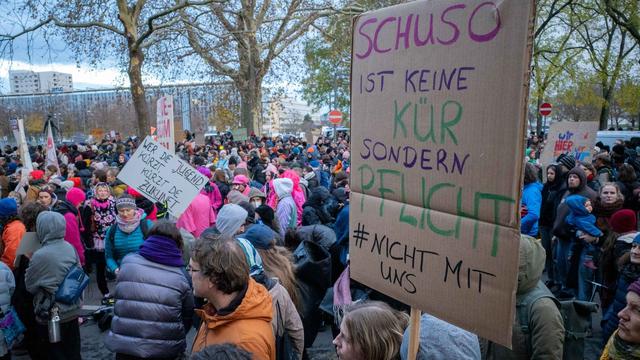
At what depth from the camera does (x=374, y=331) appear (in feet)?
6.61

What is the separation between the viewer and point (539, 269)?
245 centimetres

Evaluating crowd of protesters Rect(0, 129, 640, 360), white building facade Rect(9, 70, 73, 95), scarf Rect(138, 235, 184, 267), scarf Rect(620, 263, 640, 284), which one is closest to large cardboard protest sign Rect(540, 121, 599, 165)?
crowd of protesters Rect(0, 129, 640, 360)

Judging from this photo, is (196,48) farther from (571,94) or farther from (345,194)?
(571,94)

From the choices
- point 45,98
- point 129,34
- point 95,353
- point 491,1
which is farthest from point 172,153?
point 45,98

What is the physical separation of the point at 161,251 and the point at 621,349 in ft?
8.53

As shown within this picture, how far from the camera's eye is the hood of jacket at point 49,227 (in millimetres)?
3826

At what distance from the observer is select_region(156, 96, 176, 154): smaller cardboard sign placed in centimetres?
557

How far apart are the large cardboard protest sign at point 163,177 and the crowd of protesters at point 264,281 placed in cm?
25

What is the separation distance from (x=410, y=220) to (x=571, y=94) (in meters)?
32.7

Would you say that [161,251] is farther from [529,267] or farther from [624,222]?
[624,222]

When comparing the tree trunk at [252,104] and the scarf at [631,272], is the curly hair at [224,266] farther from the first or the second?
the tree trunk at [252,104]

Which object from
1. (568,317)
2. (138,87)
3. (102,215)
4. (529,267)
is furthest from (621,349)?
(138,87)

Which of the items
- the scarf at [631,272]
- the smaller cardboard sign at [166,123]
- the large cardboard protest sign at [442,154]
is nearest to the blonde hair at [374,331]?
the large cardboard protest sign at [442,154]

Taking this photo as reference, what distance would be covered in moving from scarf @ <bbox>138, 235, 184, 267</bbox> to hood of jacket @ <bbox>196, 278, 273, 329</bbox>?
2.39 ft
